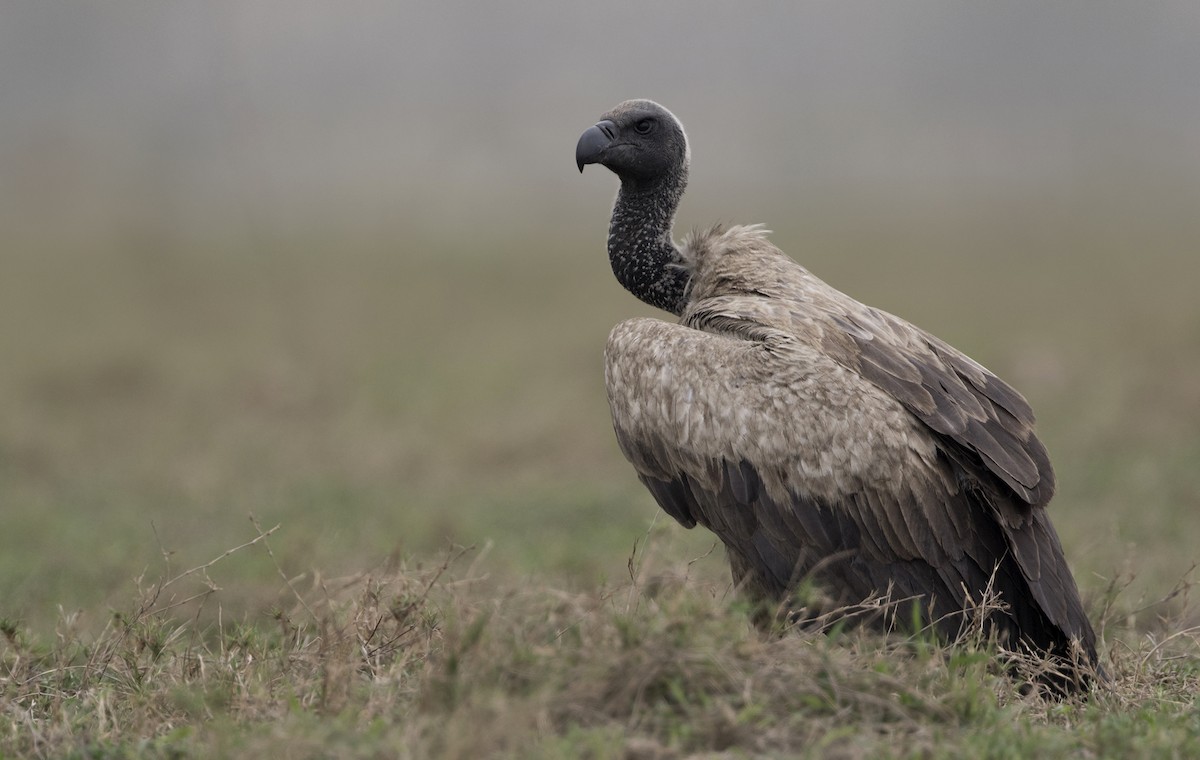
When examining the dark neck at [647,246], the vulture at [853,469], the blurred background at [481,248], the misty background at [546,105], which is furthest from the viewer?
the misty background at [546,105]

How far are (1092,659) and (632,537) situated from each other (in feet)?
15.8

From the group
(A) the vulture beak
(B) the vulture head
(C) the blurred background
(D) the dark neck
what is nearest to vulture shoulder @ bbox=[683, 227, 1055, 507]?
(D) the dark neck

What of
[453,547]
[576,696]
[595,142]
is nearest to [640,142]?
[595,142]

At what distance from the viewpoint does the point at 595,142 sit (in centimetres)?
673

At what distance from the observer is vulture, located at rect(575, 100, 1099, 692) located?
521 cm

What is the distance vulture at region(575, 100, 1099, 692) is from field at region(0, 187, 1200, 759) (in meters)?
0.33

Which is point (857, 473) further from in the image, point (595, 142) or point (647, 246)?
point (595, 142)

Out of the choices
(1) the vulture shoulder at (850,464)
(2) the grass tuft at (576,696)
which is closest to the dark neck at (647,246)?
(1) the vulture shoulder at (850,464)

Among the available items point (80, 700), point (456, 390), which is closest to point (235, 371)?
point (456, 390)

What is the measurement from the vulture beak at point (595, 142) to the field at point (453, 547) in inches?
73.8

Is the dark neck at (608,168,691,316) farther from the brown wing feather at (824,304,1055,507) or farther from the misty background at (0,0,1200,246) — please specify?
the misty background at (0,0,1200,246)

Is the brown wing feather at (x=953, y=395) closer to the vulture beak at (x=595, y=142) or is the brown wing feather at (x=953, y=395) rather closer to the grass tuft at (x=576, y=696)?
the grass tuft at (x=576, y=696)

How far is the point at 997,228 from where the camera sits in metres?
56.6

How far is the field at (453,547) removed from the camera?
4.18m
